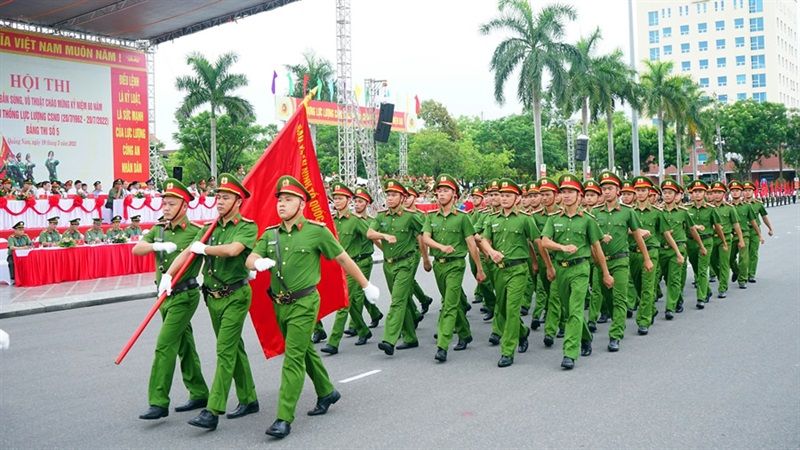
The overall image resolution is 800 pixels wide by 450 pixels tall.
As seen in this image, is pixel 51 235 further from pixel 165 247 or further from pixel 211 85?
pixel 211 85

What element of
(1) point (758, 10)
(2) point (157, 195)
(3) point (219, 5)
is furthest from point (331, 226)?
(1) point (758, 10)

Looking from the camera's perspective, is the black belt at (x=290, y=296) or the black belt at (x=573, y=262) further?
the black belt at (x=573, y=262)

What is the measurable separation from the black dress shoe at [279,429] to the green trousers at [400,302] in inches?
115

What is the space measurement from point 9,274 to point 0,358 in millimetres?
8677

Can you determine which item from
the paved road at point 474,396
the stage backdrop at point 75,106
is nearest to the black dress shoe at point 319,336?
the paved road at point 474,396

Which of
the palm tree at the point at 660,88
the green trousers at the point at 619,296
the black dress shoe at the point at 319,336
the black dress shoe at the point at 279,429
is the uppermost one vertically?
the palm tree at the point at 660,88

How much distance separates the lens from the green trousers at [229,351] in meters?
5.83

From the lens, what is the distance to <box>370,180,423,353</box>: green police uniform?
28.7 feet

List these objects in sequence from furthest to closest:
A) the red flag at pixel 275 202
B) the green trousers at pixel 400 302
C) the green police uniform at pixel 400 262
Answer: the green police uniform at pixel 400 262
the green trousers at pixel 400 302
the red flag at pixel 275 202

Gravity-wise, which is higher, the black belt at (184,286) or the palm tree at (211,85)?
the palm tree at (211,85)

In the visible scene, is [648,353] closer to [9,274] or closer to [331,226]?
[331,226]

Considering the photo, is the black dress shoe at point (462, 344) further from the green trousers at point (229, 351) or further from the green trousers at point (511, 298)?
the green trousers at point (229, 351)

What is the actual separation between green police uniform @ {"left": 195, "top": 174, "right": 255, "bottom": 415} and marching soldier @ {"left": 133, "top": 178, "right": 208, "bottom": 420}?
0.20m

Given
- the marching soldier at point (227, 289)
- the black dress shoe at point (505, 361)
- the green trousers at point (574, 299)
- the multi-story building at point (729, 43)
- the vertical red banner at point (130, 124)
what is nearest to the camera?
the marching soldier at point (227, 289)
